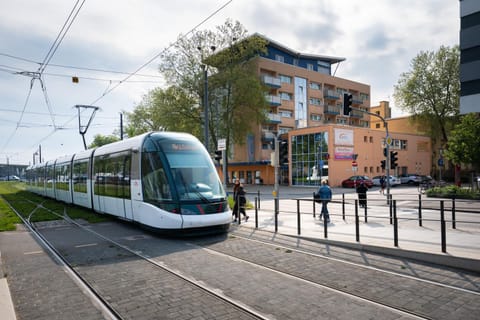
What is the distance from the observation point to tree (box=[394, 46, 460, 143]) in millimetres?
45625

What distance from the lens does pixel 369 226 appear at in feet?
36.8

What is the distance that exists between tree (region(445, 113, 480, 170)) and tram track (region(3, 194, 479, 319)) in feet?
74.3

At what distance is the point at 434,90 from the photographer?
46.7 metres

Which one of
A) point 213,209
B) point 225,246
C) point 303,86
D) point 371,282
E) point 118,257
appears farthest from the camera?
point 303,86

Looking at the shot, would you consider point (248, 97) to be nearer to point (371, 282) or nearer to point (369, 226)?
point (369, 226)

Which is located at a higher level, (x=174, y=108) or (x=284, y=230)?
(x=174, y=108)

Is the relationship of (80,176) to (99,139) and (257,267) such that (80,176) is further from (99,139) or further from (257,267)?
(99,139)

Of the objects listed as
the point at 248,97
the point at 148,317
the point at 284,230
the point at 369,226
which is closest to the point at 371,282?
the point at 148,317

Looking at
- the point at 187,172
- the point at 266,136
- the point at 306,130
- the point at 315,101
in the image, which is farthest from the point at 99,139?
the point at 187,172

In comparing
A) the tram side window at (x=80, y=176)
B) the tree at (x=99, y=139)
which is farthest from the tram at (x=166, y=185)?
the tree at (x=99, y=139)

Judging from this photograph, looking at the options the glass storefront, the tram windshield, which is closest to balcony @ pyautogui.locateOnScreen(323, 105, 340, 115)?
the glass storefront

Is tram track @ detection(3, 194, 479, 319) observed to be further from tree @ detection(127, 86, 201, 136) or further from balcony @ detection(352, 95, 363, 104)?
balcony @ detection(352, 95, 363, 104)

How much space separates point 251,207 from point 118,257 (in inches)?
432

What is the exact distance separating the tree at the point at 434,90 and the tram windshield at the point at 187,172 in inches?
1826
